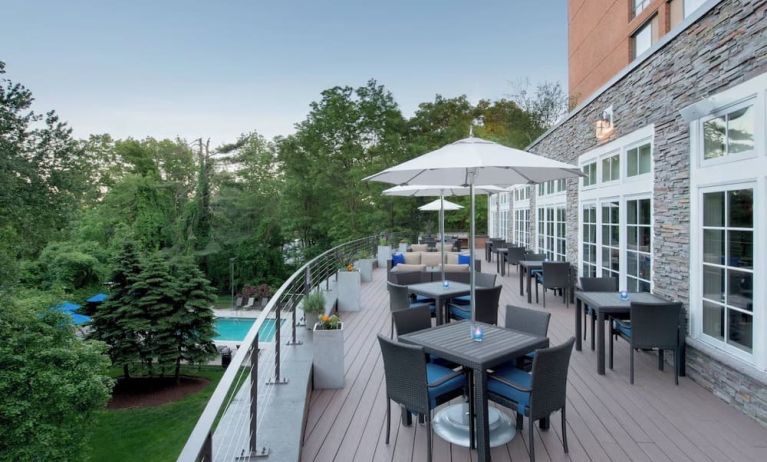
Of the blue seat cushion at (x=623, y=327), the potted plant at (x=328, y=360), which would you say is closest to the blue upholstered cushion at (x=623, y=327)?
the blue seat cushion at (x=623, y=327)

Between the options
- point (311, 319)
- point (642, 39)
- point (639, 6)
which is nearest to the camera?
point (311, 319)

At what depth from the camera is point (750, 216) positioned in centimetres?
357

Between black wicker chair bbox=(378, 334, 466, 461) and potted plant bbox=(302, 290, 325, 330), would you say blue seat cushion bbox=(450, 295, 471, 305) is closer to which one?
potted plant bbox=(302, 290, 325, 330)

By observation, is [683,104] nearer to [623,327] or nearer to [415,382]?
[623,327]

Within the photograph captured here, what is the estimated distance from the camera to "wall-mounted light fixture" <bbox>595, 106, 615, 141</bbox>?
21.3 ft

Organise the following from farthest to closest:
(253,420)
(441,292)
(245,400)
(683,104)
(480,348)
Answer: (441,292) → (683,104) → (245,400) → (480,348) → (253,420)

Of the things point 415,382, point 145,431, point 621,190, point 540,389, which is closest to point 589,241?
point 621,190

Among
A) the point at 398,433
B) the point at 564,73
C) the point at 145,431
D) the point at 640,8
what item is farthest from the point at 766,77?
the point at 564,73

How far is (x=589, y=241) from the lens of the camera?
309 inches

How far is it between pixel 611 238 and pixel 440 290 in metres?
3.10

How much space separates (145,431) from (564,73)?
27.6m

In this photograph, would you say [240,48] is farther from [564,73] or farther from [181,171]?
[564,73]

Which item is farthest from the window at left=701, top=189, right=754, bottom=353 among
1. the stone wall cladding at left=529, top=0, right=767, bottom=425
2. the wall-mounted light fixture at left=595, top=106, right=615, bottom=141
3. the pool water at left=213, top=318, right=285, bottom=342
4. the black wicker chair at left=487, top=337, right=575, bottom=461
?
the pool water at left=213, top=318, right=285, bottom=342

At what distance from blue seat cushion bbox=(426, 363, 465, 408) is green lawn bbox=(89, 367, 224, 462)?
36.2 feet
